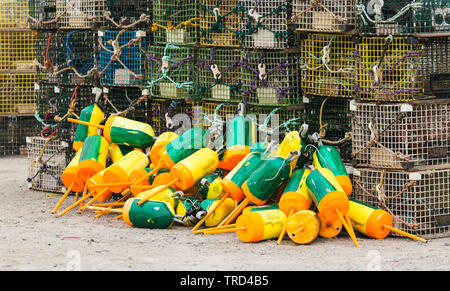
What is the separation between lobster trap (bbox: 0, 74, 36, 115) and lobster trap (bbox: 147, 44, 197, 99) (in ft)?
16.2

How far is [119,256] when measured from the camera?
7.48 m

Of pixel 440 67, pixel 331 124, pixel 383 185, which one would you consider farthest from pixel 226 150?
pixel 440 67

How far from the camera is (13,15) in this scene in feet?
46.3

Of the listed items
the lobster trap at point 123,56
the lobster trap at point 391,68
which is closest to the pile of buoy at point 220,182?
the lobster trap at point 123,56

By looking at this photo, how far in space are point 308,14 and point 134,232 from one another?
9.85ft

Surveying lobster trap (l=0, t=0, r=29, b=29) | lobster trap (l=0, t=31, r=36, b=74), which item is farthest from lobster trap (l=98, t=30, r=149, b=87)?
lobster trap (l=0, t=0, r=29, b=29)

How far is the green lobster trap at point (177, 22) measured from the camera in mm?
9734

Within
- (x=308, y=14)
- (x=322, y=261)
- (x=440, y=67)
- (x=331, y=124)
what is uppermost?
(x=308, y=14)

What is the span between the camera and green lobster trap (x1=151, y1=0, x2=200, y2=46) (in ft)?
31.9

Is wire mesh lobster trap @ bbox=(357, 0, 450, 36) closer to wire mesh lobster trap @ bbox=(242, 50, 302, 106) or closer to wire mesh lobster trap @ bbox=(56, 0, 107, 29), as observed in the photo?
wire mesh lobster trap @ bbox=(242, 50, 302, 106)

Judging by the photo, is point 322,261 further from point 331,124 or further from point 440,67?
point 440,67

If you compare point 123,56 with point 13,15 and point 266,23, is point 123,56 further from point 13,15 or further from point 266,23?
point 13,15

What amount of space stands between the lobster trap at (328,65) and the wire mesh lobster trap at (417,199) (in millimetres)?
1050

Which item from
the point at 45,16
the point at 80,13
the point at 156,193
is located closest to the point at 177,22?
the point at 80,13
